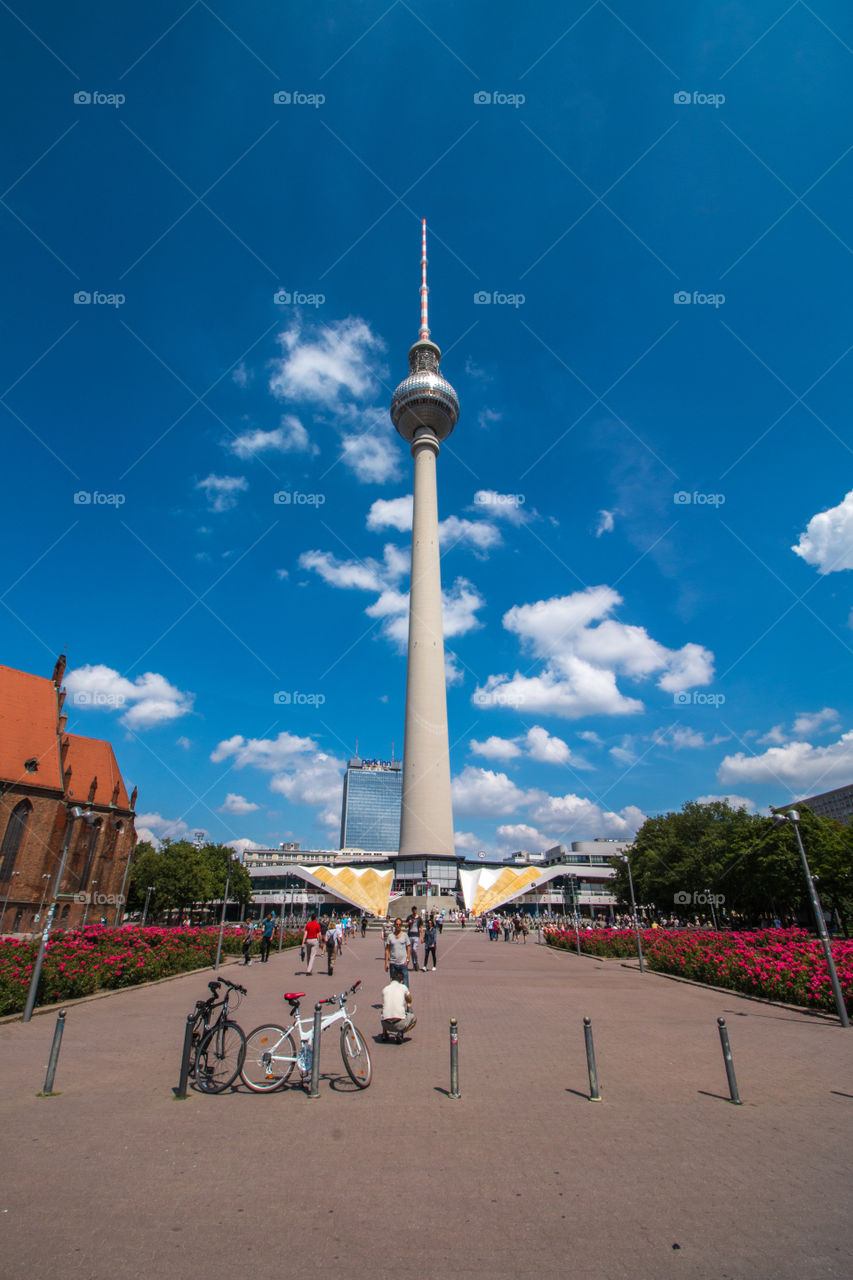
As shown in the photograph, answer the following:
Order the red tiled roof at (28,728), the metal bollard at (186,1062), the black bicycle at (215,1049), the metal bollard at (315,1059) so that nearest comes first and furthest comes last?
the metal bollard at (186,1062) < the metal bollard at (315,1059) < the black bicycle at (215,1049) < the red tiled roof at (28,728)

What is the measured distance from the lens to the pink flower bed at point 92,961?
1373 cm

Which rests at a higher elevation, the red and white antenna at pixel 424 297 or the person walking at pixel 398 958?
the red and white antenna at pixel 424 297

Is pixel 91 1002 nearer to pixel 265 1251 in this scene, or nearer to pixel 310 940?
pixel 310 940

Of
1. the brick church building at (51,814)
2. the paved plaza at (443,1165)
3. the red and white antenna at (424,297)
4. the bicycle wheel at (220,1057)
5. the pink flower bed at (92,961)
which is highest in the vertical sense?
the red and white antenna at (424,297)

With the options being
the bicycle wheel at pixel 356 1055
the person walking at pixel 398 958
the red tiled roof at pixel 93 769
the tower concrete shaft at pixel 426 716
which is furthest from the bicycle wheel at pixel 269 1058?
the tower concrete shaft at pixel 426 716

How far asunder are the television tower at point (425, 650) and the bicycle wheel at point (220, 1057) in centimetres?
6168

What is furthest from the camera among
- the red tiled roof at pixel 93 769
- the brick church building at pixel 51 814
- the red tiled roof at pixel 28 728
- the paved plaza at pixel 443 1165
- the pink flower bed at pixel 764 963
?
the red tiled roof at pixel 93 769

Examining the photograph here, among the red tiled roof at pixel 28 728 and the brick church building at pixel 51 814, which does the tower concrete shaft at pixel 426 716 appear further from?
the red tiled roof at pixel 28 728

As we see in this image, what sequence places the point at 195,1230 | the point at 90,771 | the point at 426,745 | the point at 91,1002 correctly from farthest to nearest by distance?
the point at 426,745
the point at 90,771
the point at 91,1002
the point at 195,1230

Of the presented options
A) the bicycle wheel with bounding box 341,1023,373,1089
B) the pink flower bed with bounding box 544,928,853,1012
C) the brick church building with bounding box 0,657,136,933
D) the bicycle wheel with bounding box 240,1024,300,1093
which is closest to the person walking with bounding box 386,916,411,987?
the bicycle wheel with bounding box 341,1023,373,1089

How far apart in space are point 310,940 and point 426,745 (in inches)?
1957

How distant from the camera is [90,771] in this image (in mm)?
63562

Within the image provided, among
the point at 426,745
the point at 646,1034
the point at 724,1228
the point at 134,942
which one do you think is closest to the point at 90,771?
the point at 426,745

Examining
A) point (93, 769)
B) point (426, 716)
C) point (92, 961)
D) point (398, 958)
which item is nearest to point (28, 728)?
point (93, 769)
